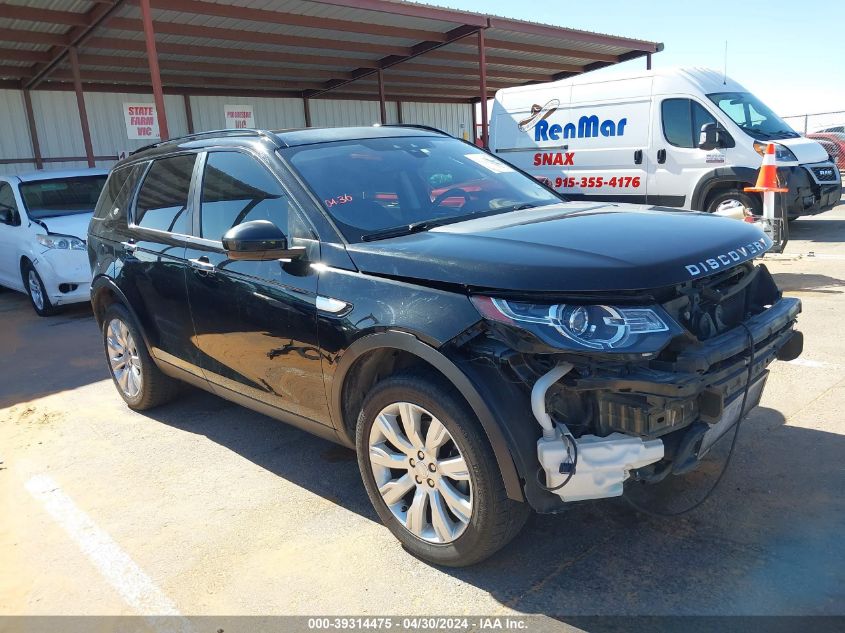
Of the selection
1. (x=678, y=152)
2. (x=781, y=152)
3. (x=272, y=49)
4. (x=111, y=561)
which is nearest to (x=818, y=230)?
(x=781, y=152)

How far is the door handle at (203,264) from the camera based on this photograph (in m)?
3.68

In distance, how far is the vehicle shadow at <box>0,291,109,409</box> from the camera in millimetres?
5738

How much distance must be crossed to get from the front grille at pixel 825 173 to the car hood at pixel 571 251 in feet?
25.0

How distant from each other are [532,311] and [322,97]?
19515mm

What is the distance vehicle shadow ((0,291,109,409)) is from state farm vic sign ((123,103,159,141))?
908cm

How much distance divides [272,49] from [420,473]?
44.6ft

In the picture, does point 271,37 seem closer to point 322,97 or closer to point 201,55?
point 201,55

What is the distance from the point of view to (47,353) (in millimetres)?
6801

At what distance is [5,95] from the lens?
15.6m

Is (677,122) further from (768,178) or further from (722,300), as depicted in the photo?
(722,300)

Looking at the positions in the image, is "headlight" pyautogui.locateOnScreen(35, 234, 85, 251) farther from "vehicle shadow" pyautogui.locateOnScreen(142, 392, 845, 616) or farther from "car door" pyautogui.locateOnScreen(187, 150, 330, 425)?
"vehicle shadow" pyautogui.locateOnScreen(142, 392, 845, 616)

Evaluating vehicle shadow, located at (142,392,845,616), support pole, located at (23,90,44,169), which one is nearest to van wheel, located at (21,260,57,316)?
vehicle shadow, located at (142,392,845,616)

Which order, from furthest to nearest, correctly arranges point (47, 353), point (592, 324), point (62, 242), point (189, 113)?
point (189, 113) → point (62, 242) → point (47, 353) → point (592, 324)

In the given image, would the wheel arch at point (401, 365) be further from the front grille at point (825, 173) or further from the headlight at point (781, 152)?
the front grille at point (825, 173)
